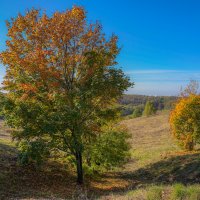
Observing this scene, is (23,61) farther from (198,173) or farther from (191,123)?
(191,123)

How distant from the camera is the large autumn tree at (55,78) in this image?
17.2 meters

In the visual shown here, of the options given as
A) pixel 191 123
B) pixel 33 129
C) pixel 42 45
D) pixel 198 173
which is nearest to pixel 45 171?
pixel 33 129

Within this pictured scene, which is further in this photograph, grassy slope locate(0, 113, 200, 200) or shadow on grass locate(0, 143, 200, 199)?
shadow on grass locate(0, 143, 200, 199)

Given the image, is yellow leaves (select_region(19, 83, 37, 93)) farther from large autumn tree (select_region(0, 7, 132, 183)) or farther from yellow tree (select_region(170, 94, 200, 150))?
yellow tree (select_region(170, 94, 200, 150))

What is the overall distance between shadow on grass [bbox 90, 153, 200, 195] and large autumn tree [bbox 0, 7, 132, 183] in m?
6.14

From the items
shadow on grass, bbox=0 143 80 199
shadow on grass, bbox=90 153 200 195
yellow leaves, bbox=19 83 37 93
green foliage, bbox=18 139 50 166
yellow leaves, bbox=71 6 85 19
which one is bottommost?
shadow on grass, bbox=90 153 200 195

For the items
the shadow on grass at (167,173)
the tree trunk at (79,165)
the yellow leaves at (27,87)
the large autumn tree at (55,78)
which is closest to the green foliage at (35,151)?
the large autumn tree at (55,78)

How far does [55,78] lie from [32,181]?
22.1 feet

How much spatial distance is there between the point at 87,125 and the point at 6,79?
246 inches

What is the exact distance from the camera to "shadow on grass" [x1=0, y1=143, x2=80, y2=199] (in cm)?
1438

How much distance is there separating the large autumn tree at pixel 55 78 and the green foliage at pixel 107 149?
3.80m

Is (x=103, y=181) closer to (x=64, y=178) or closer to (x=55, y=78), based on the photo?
(x=64, y=178)

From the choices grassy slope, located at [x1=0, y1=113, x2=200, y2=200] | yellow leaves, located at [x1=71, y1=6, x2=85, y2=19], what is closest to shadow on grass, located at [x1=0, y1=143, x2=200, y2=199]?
grassy slope, located at [x1=0, y1=113, x2=200, y2=200]

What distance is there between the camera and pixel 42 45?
17703 mm
